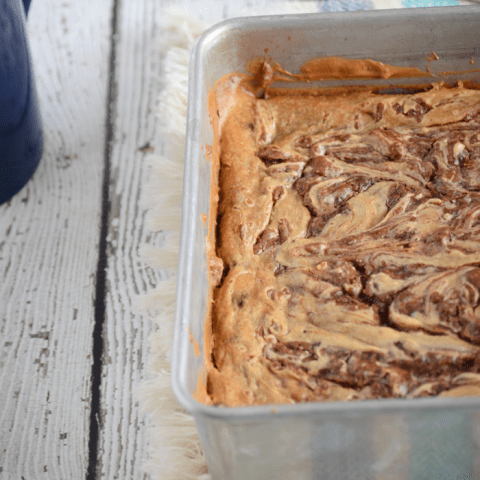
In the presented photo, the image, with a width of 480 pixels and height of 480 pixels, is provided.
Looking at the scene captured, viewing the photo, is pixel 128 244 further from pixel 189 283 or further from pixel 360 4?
pixel 360 4

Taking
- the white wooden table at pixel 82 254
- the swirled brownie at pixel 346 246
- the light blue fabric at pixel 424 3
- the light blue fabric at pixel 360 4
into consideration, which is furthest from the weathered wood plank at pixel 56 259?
the light blue fabric at pixel 424 3

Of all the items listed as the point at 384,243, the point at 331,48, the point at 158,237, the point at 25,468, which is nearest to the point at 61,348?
the point at 25,468

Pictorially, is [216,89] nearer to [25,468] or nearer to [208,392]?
[208,392]

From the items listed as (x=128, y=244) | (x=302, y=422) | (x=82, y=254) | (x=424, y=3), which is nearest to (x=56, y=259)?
(x=82, y=254)

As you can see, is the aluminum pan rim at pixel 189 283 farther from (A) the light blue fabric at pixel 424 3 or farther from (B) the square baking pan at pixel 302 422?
(A) the light blue fabric at pixel 424 3

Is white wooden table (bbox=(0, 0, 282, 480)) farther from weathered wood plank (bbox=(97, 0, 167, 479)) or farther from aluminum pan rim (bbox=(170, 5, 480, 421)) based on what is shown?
aluminum pan rim (bbox=(170, 5, 480, 421))

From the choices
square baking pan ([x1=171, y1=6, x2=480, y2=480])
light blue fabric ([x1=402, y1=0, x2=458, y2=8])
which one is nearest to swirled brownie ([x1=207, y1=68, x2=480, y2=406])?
square baking pan ([x1=171, y1=6, x2=480, y2=480])
